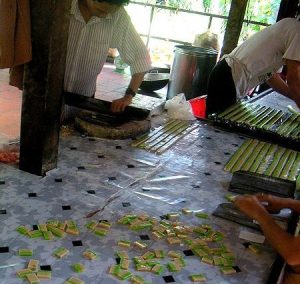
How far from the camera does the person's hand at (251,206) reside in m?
1.95

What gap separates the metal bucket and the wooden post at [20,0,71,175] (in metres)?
5.02

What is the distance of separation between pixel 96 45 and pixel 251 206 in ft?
5.87

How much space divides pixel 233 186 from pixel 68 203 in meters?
1.08

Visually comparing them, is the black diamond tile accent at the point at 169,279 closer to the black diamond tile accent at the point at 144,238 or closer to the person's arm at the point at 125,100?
the black diamond tile accent at the point at 144,238

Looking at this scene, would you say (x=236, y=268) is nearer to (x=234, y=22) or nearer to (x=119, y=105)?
(x=119, y=105)

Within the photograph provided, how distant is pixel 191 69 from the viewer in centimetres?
702

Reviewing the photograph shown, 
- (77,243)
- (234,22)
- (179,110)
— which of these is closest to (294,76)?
(179,110)

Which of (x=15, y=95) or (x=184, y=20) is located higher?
(x=184, y=20)

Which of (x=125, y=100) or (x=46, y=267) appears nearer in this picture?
(x=46, y=267)

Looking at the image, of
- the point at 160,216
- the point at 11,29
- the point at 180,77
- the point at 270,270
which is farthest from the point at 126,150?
the point at 180,77

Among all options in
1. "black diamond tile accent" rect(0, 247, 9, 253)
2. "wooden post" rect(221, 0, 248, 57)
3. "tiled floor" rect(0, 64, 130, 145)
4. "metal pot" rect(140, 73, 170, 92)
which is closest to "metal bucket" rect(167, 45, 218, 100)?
"wooden post" rect(221, 0, 248, 57)

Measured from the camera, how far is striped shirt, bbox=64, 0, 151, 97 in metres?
2.94

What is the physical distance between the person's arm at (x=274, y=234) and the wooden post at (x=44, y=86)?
1.14 metres

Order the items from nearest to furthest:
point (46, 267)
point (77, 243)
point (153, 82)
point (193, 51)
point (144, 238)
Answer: point (46, 267) → point (77, 243) → point (144, 238) → point (193, 51) → point (153, 82)
